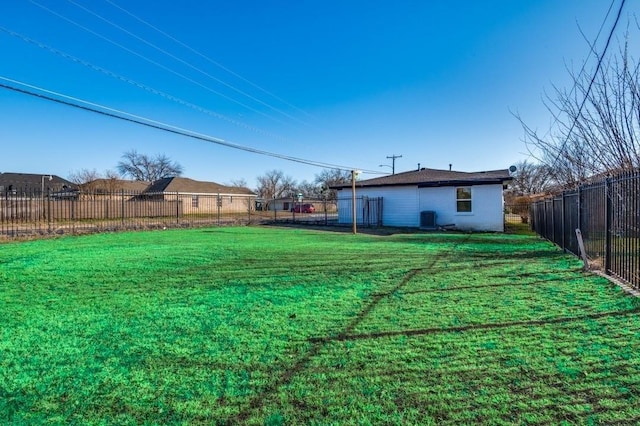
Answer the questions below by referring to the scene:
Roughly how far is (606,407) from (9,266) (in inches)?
348

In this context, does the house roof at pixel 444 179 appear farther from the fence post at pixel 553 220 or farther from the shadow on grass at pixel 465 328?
the shadow on grass at pixel 465 328

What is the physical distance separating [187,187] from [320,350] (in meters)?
39.8

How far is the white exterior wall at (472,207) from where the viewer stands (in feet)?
53.1

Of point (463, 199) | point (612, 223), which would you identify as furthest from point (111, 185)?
point (612, 223)

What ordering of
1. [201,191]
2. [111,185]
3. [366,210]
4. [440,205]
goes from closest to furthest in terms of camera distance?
[440,205]
[366,210]
[111,185]
[201,191]

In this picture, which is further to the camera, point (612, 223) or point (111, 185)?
point (111, 185)

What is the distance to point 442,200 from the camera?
17.4 metres

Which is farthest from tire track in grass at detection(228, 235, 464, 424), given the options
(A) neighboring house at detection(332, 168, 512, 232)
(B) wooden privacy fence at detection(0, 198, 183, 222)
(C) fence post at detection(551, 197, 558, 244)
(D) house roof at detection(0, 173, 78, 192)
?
(D) house roof at detection(0, 173, 78, 192)

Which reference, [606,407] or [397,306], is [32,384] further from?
[606,407]

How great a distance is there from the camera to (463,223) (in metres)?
16.9

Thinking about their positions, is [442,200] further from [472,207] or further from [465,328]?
[465,328]

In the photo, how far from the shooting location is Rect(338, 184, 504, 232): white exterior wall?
16234 mm

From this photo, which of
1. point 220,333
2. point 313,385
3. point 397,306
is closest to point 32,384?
point 220,333

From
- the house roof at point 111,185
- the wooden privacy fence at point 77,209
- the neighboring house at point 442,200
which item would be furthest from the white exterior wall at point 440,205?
the house roof at point 111,185
